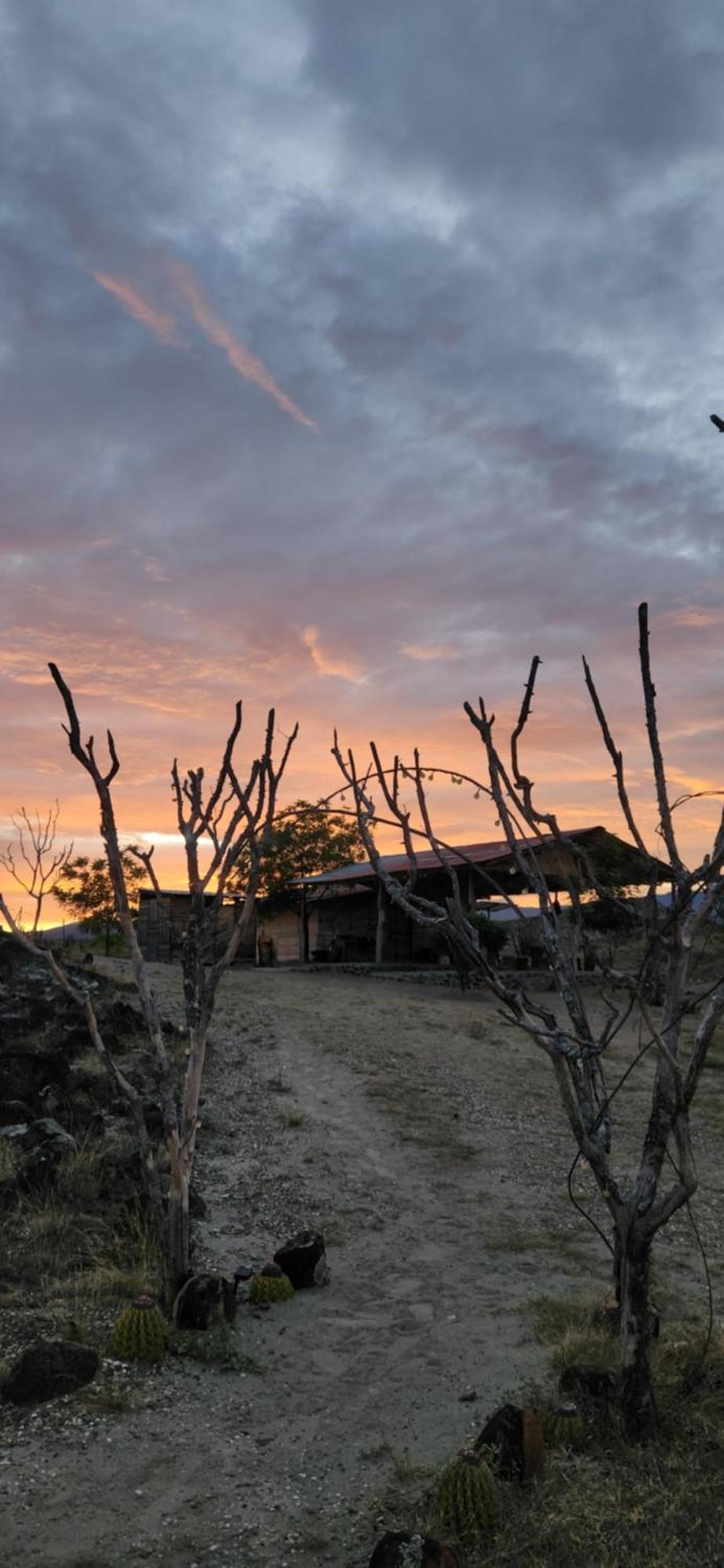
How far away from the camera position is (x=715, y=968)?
30188 millimetres

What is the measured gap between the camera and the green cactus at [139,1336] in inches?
265

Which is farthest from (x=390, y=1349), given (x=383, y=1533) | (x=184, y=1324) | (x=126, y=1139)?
(x=126, y=1139)

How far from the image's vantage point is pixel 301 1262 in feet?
27.6

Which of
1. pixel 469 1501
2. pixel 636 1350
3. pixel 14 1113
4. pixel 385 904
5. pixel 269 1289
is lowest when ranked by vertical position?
pixel 269 1289

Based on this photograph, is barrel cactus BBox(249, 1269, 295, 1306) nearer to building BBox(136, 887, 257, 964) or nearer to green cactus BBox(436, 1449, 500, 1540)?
green cactus BBox(436, 1449, 500, 1540)

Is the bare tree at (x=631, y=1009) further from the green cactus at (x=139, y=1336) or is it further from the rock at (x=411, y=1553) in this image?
the green cactus at (x=139, y=1336)

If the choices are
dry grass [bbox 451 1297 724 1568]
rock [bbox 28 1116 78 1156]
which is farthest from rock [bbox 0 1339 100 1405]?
rock [bbox 28 1116 78 1156]

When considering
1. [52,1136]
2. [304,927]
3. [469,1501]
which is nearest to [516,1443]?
[469,1501]

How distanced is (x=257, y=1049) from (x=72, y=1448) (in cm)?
1297

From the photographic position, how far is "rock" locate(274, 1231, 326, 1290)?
838 centimetres

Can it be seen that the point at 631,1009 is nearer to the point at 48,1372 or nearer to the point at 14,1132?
the point at 48,1372

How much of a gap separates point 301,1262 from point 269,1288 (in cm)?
43

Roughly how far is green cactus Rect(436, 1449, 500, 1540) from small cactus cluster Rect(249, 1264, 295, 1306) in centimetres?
337

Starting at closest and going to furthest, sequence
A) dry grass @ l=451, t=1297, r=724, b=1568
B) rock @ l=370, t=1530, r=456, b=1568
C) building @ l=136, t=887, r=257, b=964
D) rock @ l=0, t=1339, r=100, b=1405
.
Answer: rock @ l=370, t=1530, r=456, b=1568 → dry grass @ l=451, t=1297, r=724, b=1568 → rock @ l=0, t=1339, r=100, b=1405 → building @ l=136, t=887, r=257, b=964
